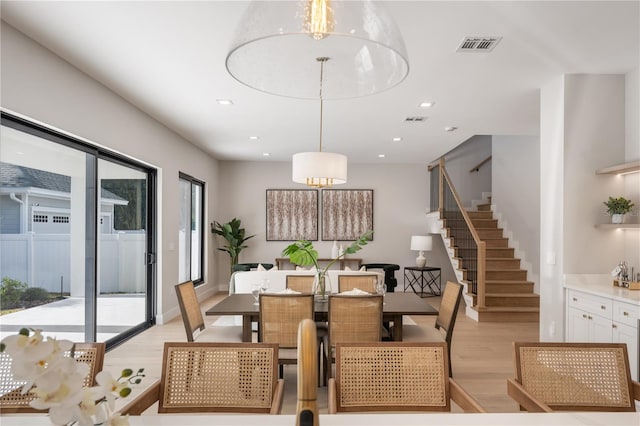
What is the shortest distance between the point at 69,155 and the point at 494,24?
3.89 metres

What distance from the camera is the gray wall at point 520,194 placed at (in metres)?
7.22

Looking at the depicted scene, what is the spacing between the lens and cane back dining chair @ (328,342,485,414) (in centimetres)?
172

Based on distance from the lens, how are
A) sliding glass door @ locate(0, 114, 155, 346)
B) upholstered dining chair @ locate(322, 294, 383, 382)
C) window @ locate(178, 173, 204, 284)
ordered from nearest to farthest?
upholstered dining chair @ locate(322, 294, 383, 382)
sliding glass door @ locate(0, 114, 155, 346)
window @ locate(178, 173, 204, 284)

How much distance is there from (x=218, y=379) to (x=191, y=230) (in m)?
6.32

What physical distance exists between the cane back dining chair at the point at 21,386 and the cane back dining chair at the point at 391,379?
39.5 inches

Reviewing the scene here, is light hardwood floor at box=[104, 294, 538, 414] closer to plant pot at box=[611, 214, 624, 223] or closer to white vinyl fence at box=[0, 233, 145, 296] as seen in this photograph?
white vinyl fence at box=[0, 233, 145, 296]

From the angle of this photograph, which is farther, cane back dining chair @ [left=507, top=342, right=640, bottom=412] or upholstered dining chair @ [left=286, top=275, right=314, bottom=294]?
upholstered dining chair @ [left=286, top=275, right=314, bottom=294]

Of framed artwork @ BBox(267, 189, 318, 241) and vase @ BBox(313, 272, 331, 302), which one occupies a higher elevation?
framed artwork @ BBox(267, 189, 318, 241)

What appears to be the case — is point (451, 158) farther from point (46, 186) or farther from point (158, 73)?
point (46, 186)

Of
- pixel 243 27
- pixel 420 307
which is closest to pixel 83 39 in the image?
pixel 243 27

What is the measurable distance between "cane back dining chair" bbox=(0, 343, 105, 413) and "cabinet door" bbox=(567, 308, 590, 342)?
12.3ft

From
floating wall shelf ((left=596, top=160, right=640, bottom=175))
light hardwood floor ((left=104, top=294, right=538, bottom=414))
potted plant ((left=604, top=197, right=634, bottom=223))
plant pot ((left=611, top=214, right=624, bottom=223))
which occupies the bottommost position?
light hardwood floor ((left=104, top=294, right=538, bottom=414))

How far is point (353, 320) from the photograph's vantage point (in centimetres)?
315

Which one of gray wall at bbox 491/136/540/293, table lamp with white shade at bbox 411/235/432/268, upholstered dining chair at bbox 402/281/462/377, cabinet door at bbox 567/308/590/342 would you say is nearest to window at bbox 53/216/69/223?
upholstered dining chair at bbox 402/281/462/377
